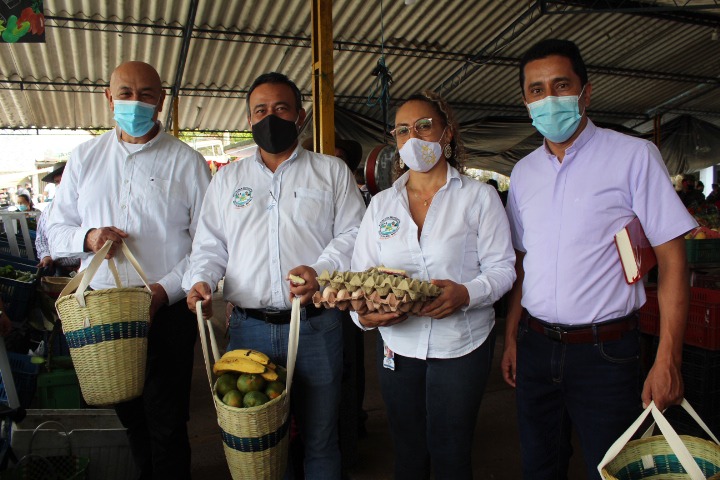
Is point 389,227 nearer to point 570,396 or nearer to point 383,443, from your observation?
point 570,396

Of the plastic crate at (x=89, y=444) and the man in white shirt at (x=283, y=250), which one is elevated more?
the man in white shirt at (x=283, y=250)

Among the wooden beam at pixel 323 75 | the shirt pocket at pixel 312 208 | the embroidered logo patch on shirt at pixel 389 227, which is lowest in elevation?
the embroidered logo patch on shirt at pixel 389 227

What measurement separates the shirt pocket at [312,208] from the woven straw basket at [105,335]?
658 mm

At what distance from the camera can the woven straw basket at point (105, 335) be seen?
1.97 meters

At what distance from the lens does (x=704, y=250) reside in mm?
4094

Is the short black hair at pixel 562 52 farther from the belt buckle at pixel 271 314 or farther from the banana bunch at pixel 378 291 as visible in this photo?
the belt buckle at pixel 271 314

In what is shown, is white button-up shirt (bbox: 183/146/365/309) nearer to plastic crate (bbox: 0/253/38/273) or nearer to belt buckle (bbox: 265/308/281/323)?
belt buckle (bbox: 265/308/281/323)

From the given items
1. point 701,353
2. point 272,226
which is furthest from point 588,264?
point 701,353

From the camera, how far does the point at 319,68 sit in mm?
4891

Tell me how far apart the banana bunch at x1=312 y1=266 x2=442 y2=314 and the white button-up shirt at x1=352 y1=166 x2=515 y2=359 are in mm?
161

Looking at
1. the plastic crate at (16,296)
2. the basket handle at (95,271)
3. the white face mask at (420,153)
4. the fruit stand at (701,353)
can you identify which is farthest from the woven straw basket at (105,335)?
the fruit stand at (701,353)

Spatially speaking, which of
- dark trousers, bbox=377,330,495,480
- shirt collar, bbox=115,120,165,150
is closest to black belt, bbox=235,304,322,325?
dark trousers, bbox=377,330,495,480

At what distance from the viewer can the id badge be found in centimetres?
193

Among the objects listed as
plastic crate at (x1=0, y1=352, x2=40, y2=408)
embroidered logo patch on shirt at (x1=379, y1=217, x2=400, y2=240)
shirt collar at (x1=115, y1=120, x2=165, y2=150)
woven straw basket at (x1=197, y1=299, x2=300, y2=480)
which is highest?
shirt collar at (x1=115, y1=120, x2=165, y2=150)
